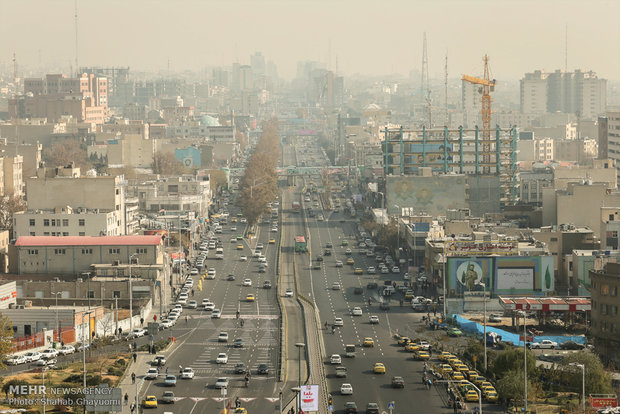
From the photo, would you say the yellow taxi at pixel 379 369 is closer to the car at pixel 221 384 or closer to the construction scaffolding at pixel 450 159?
the car at pixel 221 384

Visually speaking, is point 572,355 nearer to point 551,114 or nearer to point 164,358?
point 164,358

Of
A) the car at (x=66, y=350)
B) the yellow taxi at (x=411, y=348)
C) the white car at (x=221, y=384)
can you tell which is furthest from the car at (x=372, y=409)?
the car at (x=66, y=350)

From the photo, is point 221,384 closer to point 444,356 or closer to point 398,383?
point 398,383

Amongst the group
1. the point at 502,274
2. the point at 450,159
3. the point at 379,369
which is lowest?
the point at 379,369

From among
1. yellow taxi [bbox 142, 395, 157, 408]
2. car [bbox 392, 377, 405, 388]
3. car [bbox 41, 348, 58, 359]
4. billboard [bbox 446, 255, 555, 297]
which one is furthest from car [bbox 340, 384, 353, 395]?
billboard [bbox 446, 255, 555, 297]

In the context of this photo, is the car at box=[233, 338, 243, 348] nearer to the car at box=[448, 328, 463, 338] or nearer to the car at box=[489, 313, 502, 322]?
the car at box=[448, 328, 463, 338]

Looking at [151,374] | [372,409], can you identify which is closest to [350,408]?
[372,409]
